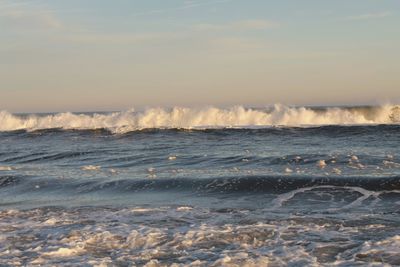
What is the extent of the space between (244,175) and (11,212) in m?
4.67

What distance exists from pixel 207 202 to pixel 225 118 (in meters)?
21.4

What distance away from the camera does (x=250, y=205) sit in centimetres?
846

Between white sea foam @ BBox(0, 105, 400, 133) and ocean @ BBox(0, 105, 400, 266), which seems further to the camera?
white sea foam @ BBox(0, 105, 400, 133)

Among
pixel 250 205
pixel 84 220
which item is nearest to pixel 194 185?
pixel 250 205

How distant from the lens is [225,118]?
30.1 m

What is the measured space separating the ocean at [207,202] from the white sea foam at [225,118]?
7.90 m

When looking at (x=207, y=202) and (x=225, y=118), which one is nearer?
(x=207, y=202)

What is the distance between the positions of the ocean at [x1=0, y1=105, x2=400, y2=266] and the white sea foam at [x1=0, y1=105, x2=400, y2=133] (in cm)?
790

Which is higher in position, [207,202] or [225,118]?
[225,118]

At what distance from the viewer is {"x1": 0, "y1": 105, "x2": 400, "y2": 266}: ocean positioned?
5723 mm

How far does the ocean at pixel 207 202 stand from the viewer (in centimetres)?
572

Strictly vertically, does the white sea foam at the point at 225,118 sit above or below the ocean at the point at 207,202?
above

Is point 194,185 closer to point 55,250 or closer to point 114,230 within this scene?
point 114,230

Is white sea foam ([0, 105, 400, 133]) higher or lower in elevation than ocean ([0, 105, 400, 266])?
higher
